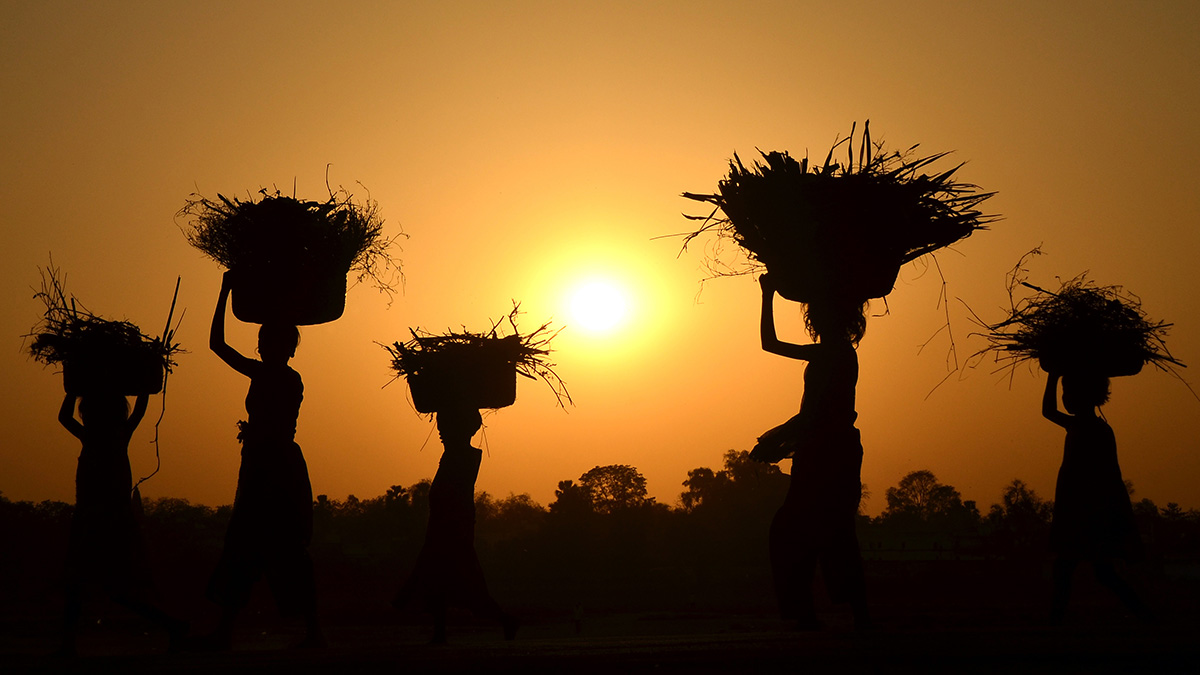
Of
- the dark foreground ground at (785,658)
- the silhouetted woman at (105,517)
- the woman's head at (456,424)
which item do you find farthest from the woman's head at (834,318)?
the silhouetted woman at (105,517)

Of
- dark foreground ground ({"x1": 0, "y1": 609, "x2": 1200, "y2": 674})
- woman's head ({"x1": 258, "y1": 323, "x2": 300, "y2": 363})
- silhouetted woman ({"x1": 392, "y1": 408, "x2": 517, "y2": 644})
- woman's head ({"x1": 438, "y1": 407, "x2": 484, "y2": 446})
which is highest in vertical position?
woman's head ({"x1": 258, "y1": 323, "x2": 300, "y2": 363})

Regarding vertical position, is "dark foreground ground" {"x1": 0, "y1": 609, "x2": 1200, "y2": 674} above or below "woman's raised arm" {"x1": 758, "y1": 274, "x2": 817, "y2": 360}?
below

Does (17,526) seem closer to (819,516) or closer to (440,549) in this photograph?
(440,549)

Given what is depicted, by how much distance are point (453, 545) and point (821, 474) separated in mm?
4925

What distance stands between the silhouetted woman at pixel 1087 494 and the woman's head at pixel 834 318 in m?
3.87

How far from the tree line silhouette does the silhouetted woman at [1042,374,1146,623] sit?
23.6 metres

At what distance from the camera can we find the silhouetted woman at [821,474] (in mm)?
8359

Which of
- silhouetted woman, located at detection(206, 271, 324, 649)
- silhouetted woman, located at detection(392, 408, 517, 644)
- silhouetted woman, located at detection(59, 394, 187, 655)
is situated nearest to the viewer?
silhouetted woman, located at detection(206, 271, 324, 649)

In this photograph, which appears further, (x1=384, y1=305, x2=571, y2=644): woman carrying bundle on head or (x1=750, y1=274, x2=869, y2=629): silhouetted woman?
(x1=384, y1=305, x2=571, y2=644): woman carrying bundle on head

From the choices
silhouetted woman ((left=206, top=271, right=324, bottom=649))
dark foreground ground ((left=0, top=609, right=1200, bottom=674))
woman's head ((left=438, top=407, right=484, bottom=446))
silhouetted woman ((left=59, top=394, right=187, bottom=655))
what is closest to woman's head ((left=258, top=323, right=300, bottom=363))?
silhouetted woman ((left=206, top=271, right=324, bottom=649))

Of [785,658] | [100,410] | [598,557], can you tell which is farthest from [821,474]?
[598,557]

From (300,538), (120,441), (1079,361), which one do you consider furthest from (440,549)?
(1079,361)

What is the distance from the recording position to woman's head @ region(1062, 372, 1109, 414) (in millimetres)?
11656

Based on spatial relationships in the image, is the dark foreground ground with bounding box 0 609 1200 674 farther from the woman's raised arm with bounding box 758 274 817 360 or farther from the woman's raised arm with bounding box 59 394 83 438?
the woman's raised arm with bounding box 59 394 83 438
